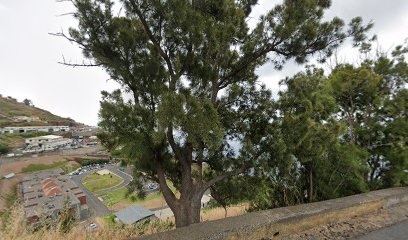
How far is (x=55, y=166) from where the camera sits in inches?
1409

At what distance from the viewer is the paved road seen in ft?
6.87

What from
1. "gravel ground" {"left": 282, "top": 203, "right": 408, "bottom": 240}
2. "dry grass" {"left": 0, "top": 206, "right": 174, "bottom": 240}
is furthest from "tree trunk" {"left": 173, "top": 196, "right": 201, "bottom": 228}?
"gravel ground" {"left": 282, "top": 203, "right": 408, "bottom": 240}

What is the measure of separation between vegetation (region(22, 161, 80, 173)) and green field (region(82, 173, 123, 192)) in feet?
16.8

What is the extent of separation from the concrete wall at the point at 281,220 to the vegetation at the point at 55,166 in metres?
38.4

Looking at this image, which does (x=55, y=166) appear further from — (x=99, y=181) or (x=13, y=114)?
(x=13, y=114)

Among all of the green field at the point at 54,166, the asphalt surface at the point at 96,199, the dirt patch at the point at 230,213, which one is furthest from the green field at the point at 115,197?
the dirt patch at the point at 230,213

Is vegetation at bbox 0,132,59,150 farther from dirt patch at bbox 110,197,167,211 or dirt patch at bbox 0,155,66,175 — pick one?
dirt patch at bbox 110,197,167,211

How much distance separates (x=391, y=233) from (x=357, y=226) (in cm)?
28

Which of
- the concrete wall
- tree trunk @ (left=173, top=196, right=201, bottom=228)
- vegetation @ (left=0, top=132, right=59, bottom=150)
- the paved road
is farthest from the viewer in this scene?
vegetation @ (left=0, top=132, right=59, bottom=150)

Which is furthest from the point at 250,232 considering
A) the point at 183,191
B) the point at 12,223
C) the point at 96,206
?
the point at 96,206

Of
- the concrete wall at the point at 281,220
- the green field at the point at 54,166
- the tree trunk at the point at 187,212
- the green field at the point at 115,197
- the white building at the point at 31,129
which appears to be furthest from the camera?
the white building at the point at 31,129

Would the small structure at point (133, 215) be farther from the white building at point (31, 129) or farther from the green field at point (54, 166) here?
the white building at point (31, 129)

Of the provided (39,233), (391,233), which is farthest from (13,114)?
(391,233)

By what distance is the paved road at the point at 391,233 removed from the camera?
2093 mm
